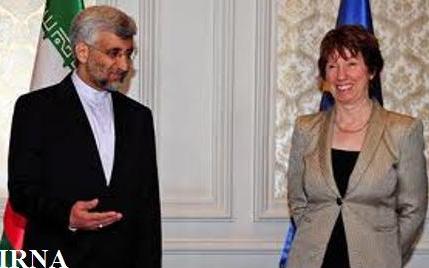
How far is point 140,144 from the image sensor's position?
95.7 inches

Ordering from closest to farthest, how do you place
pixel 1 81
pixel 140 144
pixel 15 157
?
pixel 15 157 < pixel 140 144 < pixel 1 81

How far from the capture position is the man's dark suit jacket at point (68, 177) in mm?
2264

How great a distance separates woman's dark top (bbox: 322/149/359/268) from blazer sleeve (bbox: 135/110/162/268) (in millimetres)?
582

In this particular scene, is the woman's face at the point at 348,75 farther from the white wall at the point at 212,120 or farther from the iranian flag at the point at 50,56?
the iranian flag at the point at 50,56

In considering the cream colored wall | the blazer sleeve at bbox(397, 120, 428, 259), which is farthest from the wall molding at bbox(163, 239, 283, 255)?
the blazer sleeve at bbox(397, 120, 428, 259)

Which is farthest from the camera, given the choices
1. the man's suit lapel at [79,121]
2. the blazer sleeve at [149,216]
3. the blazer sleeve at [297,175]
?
the blazer sleeve at [297,175]

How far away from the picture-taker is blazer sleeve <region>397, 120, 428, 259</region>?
7.79ft

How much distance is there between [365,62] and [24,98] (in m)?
1.14

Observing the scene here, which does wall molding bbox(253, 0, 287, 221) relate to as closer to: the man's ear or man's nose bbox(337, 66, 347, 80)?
man's nose bbox(337, 66, 347, 80)

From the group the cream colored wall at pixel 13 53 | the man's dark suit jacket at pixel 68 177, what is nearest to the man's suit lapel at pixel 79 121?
the man's dark suit jacket at pixel 68 177

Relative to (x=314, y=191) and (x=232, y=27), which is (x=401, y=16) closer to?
(x=232, y=27)

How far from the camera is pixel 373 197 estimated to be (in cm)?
237

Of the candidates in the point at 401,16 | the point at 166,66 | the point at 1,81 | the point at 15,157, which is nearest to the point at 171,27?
the point at 166,66

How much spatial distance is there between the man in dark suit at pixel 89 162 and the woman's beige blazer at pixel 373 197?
1.80ft
